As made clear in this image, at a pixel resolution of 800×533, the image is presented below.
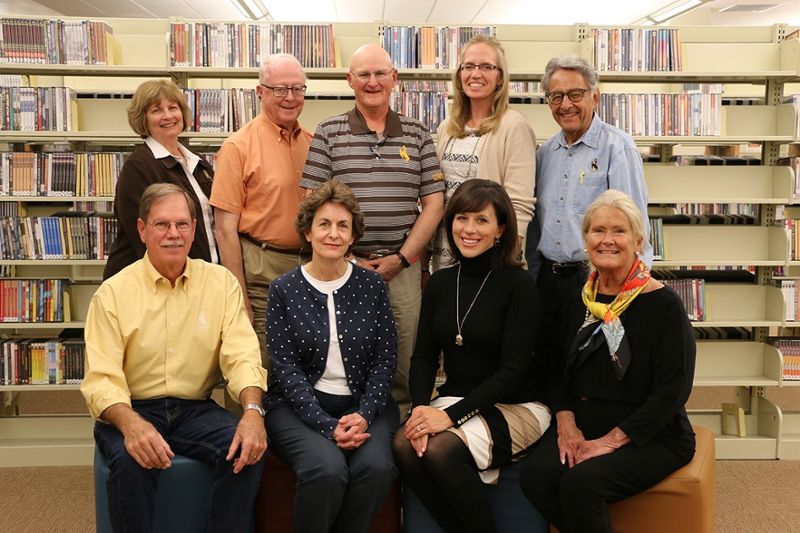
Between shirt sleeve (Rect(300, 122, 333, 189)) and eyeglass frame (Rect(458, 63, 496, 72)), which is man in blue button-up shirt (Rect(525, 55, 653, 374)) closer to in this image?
eyeglass frame (Rect(458, 63, 496, 72))

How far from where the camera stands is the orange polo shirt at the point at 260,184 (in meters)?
2.65

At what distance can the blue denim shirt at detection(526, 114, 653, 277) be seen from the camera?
252cm

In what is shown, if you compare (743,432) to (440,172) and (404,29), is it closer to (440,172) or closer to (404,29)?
(440,172)

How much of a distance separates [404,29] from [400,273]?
177 centimetres

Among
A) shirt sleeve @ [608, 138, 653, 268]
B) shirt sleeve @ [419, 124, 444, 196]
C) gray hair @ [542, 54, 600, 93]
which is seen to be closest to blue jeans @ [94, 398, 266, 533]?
shirt sleeve @ [419, 124, 444, 196]

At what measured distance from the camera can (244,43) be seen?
12.3 ft

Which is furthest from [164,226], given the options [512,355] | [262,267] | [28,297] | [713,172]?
[713,172]

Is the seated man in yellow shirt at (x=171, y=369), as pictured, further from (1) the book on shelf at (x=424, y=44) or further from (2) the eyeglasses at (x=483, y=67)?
(1) the book on shelf at (x=424, y=44)

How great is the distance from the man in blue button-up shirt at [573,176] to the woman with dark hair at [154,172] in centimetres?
135

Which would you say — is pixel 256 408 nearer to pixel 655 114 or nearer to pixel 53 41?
pixel 53 41

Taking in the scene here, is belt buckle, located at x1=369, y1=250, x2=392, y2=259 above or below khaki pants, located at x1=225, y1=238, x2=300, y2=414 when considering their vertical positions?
above

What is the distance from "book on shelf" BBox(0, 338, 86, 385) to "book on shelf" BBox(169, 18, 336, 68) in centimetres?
168

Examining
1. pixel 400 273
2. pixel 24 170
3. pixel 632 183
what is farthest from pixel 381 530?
pixel 24 170

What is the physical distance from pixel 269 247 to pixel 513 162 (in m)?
1.03
